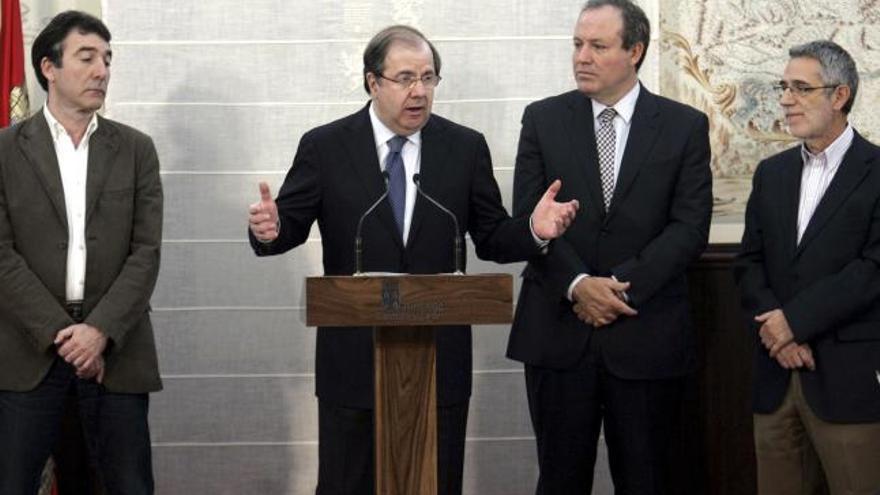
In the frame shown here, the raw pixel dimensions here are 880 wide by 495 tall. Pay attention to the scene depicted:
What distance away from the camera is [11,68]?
4656mm

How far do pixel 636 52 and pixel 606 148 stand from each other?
0.31 meters

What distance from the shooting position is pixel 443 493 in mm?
3674

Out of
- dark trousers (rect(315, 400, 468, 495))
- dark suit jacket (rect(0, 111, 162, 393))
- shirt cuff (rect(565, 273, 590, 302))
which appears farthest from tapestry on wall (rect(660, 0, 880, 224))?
dark suit jacket (rect(0, 111, 162, 393))

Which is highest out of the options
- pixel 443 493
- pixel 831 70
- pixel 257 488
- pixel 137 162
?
pixel 831 70

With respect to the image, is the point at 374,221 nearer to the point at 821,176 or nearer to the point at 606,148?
the point at 606,148

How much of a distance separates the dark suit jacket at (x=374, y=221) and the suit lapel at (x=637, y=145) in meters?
0.35

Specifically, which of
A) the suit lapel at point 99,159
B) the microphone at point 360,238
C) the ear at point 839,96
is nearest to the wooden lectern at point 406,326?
the microphone at point 360,238

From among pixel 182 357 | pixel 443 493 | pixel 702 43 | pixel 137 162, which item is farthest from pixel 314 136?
pixel 702 43

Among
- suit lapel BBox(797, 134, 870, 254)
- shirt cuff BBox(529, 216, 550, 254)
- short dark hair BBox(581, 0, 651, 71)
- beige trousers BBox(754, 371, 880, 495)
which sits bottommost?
beige trousers BBox(754, 371, 880, 495)

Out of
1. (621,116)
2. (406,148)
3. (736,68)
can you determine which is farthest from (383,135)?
(736,68)

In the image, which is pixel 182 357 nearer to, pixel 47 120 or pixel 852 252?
pixel 47 120

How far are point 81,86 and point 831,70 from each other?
7.22 feet

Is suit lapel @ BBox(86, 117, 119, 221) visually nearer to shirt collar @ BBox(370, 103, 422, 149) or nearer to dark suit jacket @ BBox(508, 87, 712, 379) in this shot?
shirt collar @ BBox(370, 103, 422, 149)

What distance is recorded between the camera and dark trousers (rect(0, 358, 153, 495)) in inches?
153
